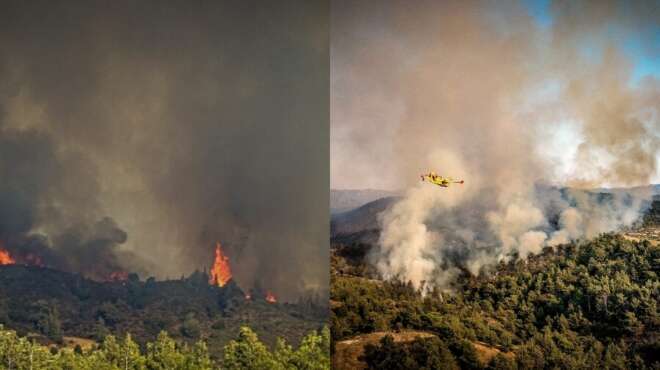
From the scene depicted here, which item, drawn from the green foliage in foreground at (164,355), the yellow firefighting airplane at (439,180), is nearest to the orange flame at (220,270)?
the green foliage in foreground at (164,355)

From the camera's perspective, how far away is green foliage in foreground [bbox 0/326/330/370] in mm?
4258

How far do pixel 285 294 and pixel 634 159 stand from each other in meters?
2.68

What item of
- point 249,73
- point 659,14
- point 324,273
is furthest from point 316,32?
point 659,14

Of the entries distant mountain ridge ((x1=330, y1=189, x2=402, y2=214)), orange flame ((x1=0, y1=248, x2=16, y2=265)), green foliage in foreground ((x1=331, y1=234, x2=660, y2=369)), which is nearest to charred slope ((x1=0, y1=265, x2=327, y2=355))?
orange flame ((x1=0, y1=248, x2=16, y2=265))

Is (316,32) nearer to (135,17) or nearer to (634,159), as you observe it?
(135,17)

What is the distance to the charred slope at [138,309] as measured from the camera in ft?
14.0

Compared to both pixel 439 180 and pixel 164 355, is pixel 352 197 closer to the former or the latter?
pixel 439 180

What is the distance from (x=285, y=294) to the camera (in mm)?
5215

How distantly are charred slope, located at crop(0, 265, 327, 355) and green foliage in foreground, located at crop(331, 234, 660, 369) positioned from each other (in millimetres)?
529

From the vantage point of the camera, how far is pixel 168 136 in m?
4.74

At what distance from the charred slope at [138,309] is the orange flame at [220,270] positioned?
0.16ft

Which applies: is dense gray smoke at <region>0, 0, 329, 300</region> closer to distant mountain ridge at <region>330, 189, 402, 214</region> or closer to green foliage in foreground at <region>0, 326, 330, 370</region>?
distant mountain ridge at <region>330, 189, 402, 214</region>

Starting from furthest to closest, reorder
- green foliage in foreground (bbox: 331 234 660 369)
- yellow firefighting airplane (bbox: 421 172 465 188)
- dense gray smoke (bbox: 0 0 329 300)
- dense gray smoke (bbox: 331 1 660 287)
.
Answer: yellow firefighting airplane (bbox: 421 172 465 188)
dense gray smoke (bbox: 331 1 660 287)
green foliage in foreground (bbox: 331 234 660 369)
dense gray smoke (bbox: 0 0 329 300)

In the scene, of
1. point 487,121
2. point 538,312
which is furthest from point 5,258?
point 538,312
